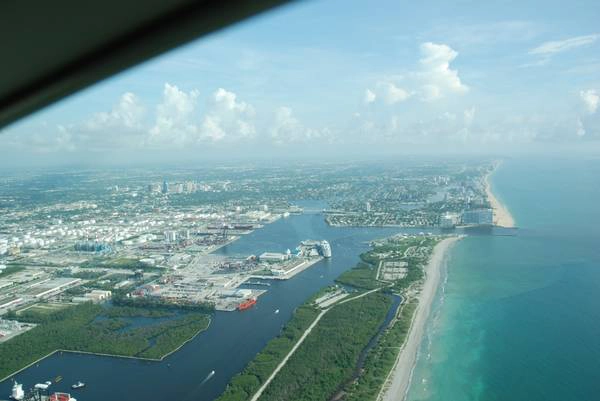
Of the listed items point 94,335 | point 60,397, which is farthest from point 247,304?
point 60,397

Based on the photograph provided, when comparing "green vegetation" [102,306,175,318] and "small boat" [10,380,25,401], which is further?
"green vegetation" [102,306,175,318]

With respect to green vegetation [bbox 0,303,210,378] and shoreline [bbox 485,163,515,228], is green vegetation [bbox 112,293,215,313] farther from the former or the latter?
shoreline [bbox 485,163,515,228]

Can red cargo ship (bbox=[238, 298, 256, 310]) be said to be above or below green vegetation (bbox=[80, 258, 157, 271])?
above

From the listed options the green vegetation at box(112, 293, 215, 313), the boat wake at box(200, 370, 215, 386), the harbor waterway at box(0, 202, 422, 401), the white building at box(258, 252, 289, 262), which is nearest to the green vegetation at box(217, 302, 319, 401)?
the harbor waterway at box(0, 202, 422, 401)

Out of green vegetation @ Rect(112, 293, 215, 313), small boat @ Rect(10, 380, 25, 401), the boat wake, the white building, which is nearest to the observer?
small boat @ Rect(10, 380, 25, 401)

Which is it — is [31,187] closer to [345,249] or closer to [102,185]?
[102,185]

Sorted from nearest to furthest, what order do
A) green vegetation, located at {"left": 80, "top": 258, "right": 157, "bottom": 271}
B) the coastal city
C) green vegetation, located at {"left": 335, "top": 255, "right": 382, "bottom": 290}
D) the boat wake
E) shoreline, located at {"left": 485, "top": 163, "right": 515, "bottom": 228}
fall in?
the boat wake
the coastal city
green vegetation, located at {"left": 335, "top": 255, "right": 382, "bottom": 290}
green vegetation, located at {"left": 80, "top": 258, "right": 157, "bottom": 271}
shoreline, located at {"left": 485, "top": 163, "right": 515, "bottom": 228}

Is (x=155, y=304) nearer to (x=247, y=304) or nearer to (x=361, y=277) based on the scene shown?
(x=247, y=304)
